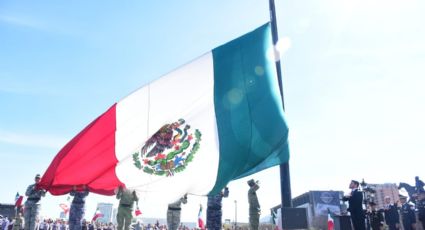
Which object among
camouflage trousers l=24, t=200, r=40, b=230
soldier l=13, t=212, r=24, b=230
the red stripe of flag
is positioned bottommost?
soldier l=13, t=212, r=24, b=230

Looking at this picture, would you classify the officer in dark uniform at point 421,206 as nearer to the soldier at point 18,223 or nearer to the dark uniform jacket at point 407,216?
the dark uniform jacket at point 407,216

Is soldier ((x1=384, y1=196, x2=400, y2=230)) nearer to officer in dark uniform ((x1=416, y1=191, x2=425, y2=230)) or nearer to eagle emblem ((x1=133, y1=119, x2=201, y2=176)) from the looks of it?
officer in dark uniform ((x1=416, y1=191, x2=425, y2=230))

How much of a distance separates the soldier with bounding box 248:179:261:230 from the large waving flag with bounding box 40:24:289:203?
303 centimetres

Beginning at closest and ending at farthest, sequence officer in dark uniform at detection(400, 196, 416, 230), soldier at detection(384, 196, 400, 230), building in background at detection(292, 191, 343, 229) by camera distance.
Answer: officer in dark uniform at detection(400, 196, 416, 230) → soldier at detection(384, 196, 400, 230) → building in background at detection(292, 191, 343, 229)

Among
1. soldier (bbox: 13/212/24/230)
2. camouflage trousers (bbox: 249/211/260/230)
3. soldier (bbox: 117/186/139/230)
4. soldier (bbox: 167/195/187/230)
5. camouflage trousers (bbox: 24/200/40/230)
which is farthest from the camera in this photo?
soldier (bbox: 13/212/24/230)

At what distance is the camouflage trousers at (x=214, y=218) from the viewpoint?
31.9 ft

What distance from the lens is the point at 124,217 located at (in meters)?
10.1

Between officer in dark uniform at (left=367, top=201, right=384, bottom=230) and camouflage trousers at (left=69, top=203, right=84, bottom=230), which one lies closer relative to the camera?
officer in dark uniform at (left=367, top=201, right=384, bottom=230)

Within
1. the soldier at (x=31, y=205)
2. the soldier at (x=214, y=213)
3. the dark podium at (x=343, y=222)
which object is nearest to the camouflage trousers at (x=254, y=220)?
the soldier at (x=214, y=213)

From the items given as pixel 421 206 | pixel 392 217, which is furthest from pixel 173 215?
pixel 421 206

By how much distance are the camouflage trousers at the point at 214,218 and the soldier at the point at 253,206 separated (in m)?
0.91

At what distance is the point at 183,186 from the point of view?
735 centimetres

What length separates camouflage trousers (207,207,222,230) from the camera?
31.9 ft

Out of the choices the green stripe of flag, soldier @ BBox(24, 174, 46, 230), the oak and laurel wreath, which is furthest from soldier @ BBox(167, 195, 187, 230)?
the green stripe of flag
